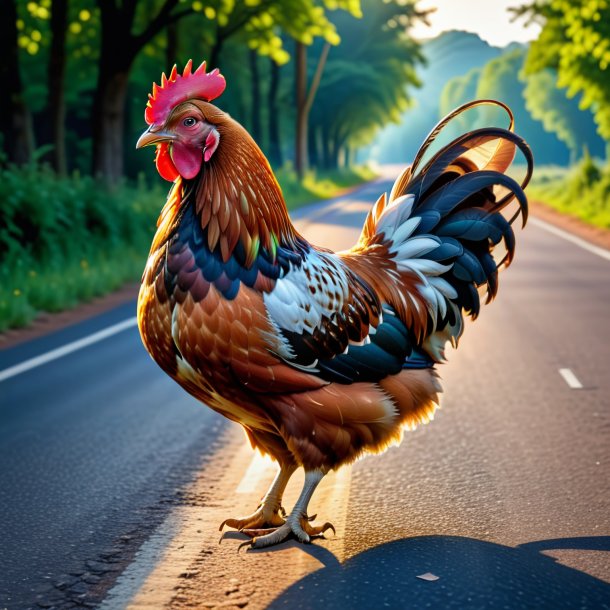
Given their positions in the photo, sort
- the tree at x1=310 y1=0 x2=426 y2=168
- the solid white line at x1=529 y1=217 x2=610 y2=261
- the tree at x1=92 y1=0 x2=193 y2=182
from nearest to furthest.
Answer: the solid white line at x1=529 y1=217 x2=610 y2=261 < the tree at x1=92 y1=0 x2=193 y2=182 < the tree at x1=310 y1=0 x2=426 y2=168

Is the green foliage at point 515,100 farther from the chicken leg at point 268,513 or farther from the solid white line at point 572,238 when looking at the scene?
the chicken leg at point 268,513

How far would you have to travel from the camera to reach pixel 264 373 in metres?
4.16

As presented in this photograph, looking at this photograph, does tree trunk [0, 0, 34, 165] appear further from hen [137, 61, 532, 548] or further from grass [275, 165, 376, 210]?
hen [137, 61, 532, 548]

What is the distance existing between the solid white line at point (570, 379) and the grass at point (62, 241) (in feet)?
22.5

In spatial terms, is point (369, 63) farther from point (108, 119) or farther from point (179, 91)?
point (179, 91)

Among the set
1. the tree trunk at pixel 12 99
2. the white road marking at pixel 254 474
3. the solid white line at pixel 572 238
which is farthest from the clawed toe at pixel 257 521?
the tree trunk at pixel 12 99

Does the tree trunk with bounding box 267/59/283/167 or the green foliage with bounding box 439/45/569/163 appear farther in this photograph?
the green foliage with bounding box 439/45/569/163

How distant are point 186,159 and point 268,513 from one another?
1.87 metres

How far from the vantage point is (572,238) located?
24.2 meters

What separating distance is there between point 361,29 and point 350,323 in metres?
63.5

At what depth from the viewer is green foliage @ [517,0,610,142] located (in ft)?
76.4

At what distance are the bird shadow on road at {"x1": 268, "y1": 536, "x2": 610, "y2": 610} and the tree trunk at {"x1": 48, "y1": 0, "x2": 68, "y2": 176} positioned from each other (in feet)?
62.4

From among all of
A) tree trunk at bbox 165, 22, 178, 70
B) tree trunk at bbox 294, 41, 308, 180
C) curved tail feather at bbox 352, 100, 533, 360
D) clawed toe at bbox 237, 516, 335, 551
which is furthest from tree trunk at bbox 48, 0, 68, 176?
tree trunk at bbox 294, 41, 308, 180

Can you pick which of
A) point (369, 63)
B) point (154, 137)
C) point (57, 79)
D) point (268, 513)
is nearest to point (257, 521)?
point (268, 513)
